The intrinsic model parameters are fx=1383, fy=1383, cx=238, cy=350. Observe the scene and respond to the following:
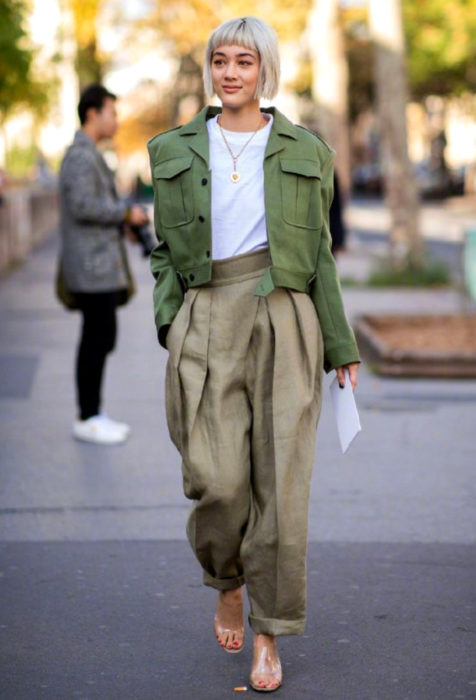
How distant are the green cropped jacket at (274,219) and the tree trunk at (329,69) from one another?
62.4 feet

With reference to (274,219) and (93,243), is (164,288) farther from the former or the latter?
(93,243)

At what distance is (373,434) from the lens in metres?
7.96

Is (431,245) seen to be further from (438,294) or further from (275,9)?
(438,294)

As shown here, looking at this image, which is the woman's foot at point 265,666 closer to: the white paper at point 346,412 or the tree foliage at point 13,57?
the white paper at point 346,412

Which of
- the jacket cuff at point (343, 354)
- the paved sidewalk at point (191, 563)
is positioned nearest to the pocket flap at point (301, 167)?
the jacket cuff at point (343, 354)

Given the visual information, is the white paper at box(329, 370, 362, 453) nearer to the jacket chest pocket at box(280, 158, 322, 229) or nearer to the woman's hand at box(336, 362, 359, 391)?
the woman's hand at box(336, 362, 359, 391)

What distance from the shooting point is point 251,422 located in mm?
4004

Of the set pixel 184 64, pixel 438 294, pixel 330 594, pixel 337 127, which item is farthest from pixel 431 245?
pixel 330 594

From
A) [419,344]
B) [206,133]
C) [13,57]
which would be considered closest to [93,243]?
[206,133]

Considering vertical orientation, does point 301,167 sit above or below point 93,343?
above

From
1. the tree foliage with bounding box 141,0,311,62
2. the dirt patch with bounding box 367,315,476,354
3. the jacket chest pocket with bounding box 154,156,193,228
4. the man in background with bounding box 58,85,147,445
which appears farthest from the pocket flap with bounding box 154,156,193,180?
the tree foliage with bounding box 141,0,311,62

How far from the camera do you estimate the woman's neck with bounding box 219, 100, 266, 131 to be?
13.0 feet

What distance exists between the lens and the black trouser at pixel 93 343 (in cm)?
751

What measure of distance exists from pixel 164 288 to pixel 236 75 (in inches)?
25.9
